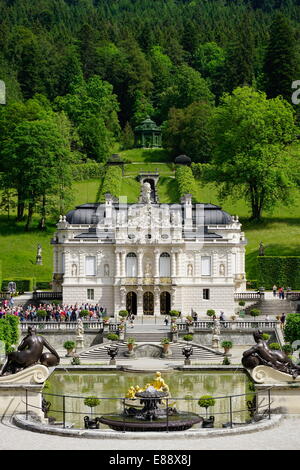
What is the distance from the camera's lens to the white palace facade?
217ft

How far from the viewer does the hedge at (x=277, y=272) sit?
72.2 m

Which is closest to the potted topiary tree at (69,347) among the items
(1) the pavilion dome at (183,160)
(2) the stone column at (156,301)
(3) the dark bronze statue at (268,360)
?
(2) the stone column at (156,301)

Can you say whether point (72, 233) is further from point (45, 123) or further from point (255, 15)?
point (255, 15)

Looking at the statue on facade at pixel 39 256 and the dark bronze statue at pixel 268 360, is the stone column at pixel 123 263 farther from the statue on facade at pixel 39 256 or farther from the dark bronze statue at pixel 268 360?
the dark bronze statue at pixel 268 360

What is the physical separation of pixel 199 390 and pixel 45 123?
54202mm

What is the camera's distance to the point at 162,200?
9431cm

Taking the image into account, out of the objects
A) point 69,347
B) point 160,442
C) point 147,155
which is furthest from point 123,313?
point 147,155

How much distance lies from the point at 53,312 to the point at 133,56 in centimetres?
9070

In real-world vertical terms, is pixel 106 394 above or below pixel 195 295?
below

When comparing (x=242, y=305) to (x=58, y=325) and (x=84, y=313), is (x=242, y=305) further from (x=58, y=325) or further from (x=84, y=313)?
(x=58, y=325)

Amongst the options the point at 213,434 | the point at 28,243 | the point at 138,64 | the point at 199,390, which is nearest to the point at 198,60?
the point at 138,64

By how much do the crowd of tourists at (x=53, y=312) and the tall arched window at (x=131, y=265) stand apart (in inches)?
128
